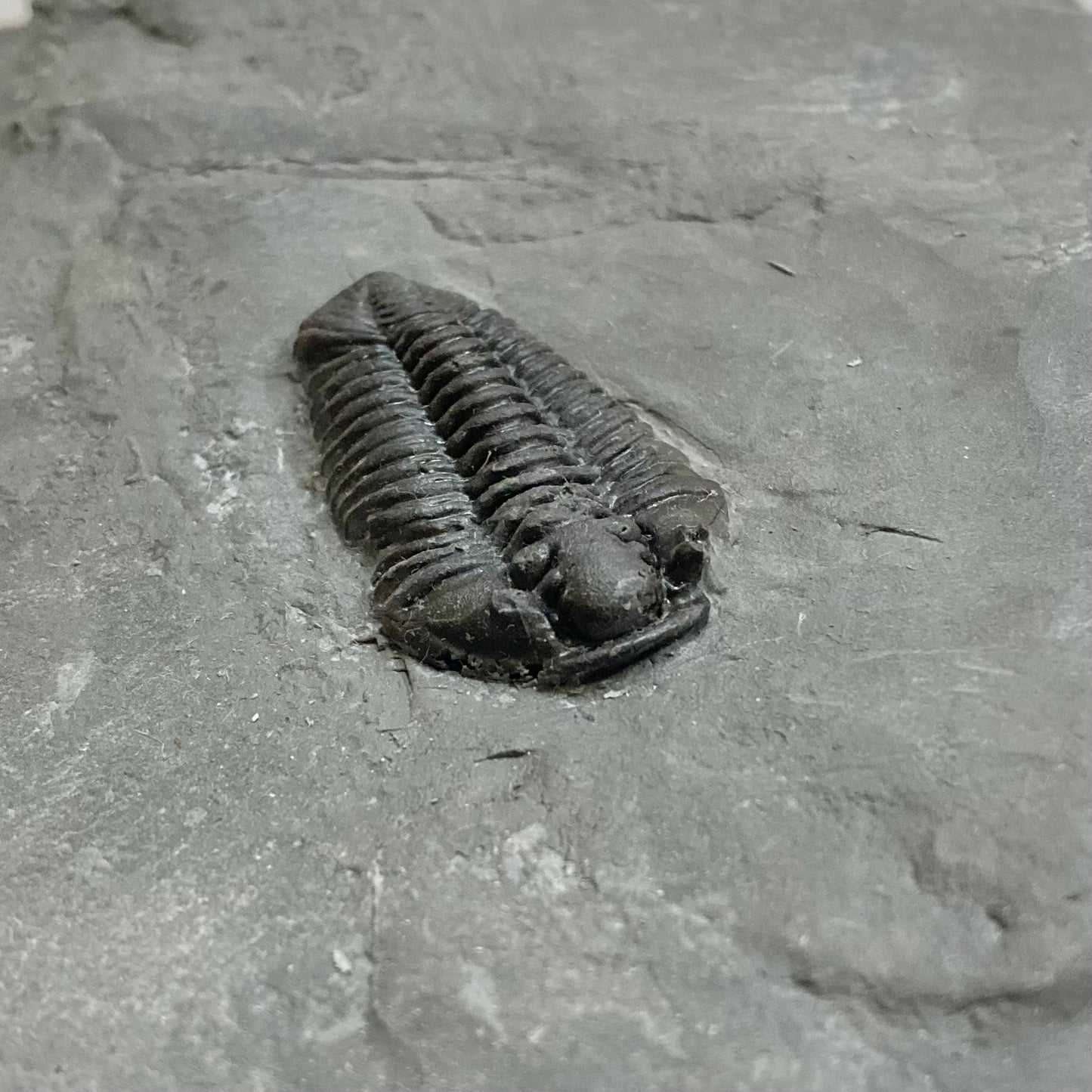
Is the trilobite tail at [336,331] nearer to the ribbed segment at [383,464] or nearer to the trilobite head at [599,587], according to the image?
the ribbed segment at [383,464]

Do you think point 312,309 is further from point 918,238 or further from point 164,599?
point 918,238

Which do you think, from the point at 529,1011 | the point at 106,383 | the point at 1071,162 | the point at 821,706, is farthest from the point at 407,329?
the point at 1071,162

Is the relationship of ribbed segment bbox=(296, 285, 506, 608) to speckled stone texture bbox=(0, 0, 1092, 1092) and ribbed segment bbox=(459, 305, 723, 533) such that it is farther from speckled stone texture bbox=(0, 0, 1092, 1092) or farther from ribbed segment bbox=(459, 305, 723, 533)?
ribbed segment bbox=(459, 305, 723, 533)

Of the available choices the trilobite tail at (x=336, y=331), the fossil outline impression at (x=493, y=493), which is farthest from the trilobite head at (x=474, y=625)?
the trilobite tail at (x=336, y=331)

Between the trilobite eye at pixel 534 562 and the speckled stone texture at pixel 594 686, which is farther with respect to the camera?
the trilobite eye at pixel 534 562

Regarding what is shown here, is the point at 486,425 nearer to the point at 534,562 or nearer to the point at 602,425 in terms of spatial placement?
the point at 602,425

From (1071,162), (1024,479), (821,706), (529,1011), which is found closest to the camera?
(529,1011)
